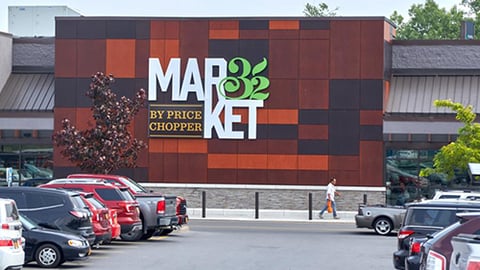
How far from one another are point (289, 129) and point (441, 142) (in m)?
6.35

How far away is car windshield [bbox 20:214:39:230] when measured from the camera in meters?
21.0

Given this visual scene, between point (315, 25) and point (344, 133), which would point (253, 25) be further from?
point (344, 133)

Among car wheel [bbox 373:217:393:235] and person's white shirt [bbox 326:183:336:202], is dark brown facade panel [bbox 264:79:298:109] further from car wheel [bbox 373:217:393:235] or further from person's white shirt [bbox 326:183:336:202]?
car wheel [bbox 373:217:393:235]

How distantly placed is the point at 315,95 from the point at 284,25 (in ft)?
10.7

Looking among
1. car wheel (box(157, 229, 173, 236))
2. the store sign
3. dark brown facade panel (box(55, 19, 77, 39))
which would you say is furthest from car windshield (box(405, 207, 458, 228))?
dark brown facade panel (box(55, 19, 77, 39))

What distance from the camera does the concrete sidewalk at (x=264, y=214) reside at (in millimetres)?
42000

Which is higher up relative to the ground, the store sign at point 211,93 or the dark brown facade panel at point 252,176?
the store sign at point 211,93

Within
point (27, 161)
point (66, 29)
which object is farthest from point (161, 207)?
point (27, 161)

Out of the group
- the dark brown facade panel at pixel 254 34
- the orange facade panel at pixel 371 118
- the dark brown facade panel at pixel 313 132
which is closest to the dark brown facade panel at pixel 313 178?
the dark brown facade panel at pixel 313 132

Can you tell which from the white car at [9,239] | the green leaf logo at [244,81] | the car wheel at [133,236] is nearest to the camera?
the white car at [9,239]

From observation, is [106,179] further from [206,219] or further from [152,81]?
[152,81]

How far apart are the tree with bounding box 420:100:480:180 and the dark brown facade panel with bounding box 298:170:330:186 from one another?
488 cm

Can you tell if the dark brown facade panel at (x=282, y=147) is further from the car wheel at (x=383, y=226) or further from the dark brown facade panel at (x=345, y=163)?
the car wheel at (x=383, y=226)

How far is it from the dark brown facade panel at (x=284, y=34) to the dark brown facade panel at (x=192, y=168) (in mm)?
5870
